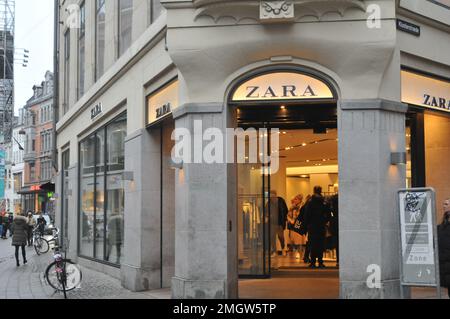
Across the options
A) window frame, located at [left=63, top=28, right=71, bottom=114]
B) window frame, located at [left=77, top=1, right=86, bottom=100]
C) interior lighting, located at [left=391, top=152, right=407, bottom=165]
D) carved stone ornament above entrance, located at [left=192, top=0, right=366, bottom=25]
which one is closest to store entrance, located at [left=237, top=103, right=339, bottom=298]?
interior lighting, located at [left=391, top=152, right=407, bottom=165]

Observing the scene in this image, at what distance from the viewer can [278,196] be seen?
54.1 ft

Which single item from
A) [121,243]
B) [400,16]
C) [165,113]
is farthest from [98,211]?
[400,16]

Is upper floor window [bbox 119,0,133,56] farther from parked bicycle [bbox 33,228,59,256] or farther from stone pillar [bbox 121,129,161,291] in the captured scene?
parked bicycle [bbox 33,228,59,256]

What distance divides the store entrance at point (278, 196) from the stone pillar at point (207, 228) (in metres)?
1.41

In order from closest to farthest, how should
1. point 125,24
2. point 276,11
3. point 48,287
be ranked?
point 276,11, point 48,287, point 125,24

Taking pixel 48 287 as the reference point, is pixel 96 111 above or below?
above

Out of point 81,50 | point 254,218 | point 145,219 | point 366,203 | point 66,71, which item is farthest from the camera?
point 66,71

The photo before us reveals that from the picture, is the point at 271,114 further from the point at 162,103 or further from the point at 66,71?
the point at 66,71

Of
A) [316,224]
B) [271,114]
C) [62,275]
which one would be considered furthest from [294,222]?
[62,275]

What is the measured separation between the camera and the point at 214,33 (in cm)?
1105

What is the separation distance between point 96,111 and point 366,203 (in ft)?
33.7

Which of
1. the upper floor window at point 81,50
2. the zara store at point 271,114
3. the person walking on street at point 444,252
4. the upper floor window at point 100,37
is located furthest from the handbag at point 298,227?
the upper floor window at point 81,50

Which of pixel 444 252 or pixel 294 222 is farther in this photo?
pixel 294 222

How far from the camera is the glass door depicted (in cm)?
1491
